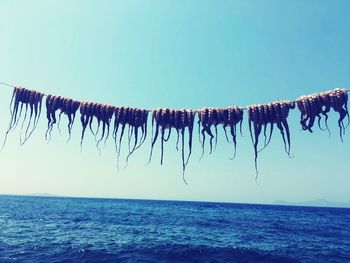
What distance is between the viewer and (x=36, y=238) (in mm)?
38094

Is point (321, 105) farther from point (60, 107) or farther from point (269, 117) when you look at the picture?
point (60, 107)

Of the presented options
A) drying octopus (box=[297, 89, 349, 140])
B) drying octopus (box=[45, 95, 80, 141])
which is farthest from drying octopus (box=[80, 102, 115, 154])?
drying octopus (box=[297, 89, 349, 140])

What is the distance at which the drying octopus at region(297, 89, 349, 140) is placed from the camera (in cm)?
579

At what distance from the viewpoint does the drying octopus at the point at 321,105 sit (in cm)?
579

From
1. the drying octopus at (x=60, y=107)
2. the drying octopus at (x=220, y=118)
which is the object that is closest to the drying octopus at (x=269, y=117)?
the drying octopus at (x=220, y=118)

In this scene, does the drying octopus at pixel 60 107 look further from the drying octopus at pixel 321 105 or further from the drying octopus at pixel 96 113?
the drying octopus at pixel 321 105

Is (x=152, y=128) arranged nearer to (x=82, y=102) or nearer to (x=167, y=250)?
(x=82, y=102)

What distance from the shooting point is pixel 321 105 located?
5.90 meters

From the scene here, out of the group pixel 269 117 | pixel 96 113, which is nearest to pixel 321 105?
pixel 269 117

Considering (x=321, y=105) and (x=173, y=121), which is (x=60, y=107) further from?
(x=321, y=105)

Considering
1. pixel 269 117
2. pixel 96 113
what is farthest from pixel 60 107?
pixel 269 117

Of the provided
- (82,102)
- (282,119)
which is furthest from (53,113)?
(282,119)

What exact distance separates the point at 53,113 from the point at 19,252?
2978 cm

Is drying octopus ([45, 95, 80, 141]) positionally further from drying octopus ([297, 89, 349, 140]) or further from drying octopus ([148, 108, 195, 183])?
drying octopus ([297, 89, 349, 140])
